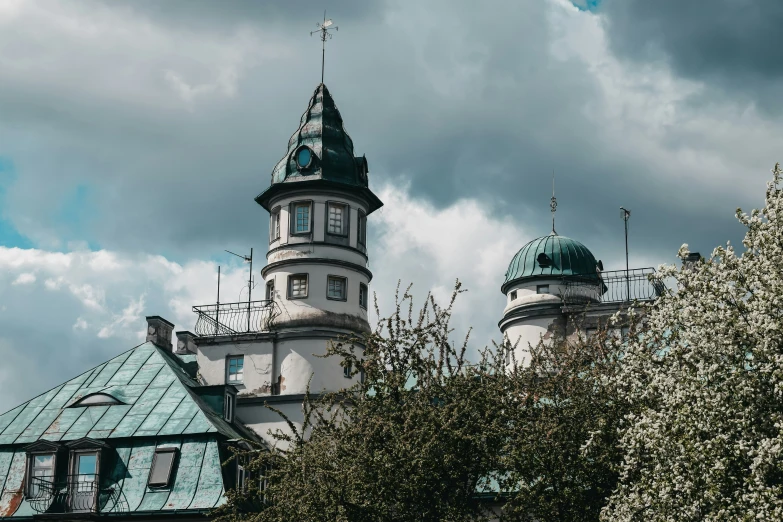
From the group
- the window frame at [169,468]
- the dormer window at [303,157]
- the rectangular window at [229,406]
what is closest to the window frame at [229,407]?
the rectangular window at [229,406]

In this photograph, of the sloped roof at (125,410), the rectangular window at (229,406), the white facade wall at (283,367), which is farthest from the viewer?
the white facade wall at (283,367)

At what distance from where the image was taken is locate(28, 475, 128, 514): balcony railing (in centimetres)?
4575

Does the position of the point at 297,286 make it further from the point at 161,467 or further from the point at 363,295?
the point at 161,467

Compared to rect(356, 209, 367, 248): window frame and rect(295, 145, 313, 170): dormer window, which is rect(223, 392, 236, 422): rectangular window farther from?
rect(295, 145, 313, 170): dormer window

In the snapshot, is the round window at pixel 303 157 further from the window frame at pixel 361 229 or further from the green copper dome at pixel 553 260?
the green copper dome at pixel 553 260

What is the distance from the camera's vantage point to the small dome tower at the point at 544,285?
58.9 metres

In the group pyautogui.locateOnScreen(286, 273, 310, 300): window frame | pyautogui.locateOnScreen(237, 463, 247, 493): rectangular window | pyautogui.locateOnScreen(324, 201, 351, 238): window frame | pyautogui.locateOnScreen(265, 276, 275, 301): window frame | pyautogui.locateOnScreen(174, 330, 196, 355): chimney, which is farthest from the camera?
pyautogui.locateOnScreen(174, 330, 196, 355): chimney

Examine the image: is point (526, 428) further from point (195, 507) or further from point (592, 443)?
point (195, 507)

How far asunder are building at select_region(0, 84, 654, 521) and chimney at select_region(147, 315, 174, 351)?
74 mm

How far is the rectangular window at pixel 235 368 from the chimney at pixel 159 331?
4168 mm

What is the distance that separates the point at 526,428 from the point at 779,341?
1087 cm

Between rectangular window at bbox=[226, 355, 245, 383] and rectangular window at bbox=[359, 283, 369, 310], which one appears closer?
rectangular window at bbox=[226, 355, 245, 383]

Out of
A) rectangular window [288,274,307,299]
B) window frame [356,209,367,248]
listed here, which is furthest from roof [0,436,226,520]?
window frame [356,209,367,248]

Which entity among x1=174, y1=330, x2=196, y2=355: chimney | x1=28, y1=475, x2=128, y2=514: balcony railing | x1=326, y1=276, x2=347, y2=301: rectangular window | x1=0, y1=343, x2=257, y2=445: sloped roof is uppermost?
x1=326, y1=276, x2=347, y2=301: rectangular window
